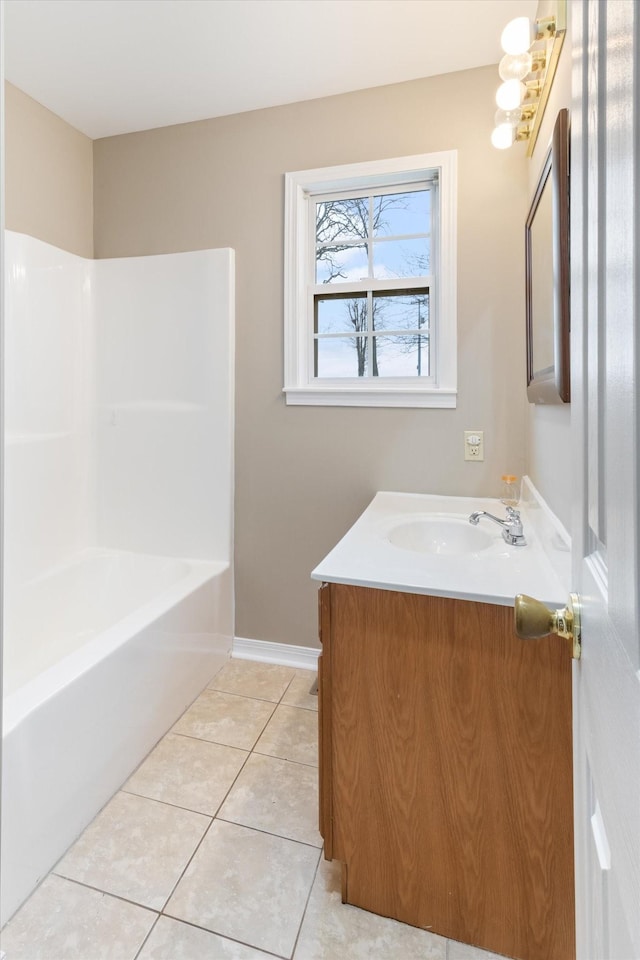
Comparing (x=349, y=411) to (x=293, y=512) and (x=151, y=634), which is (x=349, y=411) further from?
(x=151, y=634)

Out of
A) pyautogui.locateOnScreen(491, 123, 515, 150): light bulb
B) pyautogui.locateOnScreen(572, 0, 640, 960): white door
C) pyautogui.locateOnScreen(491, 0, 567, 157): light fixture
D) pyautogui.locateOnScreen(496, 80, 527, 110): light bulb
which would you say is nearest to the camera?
pyautogui.locateOnScreen(572, 0, 640, 960): white door

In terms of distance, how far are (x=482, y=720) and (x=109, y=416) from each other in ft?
7.48

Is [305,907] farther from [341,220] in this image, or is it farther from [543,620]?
[341,220]

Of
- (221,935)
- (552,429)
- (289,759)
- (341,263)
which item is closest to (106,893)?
(221,935)

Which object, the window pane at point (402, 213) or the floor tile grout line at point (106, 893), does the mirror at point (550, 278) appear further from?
the floor tile grout line at point (106, 893)

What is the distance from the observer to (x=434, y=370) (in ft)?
7.32

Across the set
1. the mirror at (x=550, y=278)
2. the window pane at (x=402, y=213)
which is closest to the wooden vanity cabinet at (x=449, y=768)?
the mirror at (x=550, y=278)

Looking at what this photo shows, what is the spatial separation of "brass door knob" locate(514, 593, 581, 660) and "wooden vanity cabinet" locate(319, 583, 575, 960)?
471mm

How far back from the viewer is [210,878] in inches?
51.6

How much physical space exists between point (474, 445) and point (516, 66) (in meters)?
1.27

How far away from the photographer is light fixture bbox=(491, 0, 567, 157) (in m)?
1.36

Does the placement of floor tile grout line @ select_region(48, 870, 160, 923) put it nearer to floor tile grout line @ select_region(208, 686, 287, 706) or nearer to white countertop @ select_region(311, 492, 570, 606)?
→ floor tile grout line @ select_region(208, 686, 287, 706)

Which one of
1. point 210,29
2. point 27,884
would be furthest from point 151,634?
point 210,29

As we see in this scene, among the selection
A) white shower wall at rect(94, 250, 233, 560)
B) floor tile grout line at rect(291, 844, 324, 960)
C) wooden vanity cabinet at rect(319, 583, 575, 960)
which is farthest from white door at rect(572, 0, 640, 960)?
white shower wall at rect(94, 250, 233, 560)
